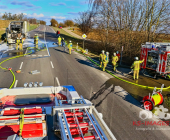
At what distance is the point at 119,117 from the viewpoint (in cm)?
732

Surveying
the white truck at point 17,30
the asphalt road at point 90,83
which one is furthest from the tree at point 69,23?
the asphalt road at point 90,83

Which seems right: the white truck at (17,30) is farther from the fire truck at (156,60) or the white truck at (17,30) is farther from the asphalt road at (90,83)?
the fire truck at (156,60)

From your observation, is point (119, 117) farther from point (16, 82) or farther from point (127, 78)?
point (16, 82)

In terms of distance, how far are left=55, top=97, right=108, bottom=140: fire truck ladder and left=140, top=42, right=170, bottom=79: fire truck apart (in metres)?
8.66

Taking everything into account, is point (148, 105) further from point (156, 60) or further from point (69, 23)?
point (69, 23)

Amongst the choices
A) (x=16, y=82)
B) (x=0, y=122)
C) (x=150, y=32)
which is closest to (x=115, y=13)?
(x=150, y=32)

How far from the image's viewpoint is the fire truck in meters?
11.1

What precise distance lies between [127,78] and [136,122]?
568 centimetres

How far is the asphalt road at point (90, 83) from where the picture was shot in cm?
654

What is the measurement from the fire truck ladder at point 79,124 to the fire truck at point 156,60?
8.66m
